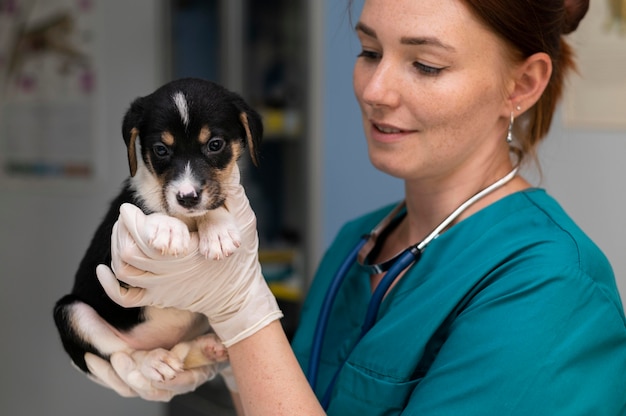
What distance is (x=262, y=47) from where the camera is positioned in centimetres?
310

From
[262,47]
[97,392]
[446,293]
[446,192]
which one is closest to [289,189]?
[262,47]

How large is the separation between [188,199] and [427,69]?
454 mm

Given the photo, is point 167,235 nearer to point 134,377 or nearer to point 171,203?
point 171,203

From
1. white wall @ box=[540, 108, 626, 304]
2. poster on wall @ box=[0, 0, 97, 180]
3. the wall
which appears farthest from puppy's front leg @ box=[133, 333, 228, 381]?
poster on wall @ box=[0, 0, 97, 180]

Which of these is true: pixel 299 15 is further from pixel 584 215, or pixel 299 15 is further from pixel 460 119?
pixel 460 119

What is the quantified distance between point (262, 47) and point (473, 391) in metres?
2.28

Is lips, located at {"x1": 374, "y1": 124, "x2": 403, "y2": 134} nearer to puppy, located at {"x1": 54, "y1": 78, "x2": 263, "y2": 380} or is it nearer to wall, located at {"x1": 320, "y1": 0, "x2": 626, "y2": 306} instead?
puppy, located at {"x1": 54, "y1": 78, "x2": 263, "y2": 380}

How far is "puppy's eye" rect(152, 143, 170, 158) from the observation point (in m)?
1.13

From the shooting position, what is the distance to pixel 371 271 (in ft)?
4.56

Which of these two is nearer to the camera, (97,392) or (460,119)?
(460,119)

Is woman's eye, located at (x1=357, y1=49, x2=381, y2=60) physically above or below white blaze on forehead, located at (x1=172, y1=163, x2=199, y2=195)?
above

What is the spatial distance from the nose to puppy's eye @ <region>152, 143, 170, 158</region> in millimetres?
346

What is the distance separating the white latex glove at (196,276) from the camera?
109cm

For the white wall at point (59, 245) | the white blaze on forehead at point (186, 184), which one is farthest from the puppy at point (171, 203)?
the white wall at point (59, 245)
